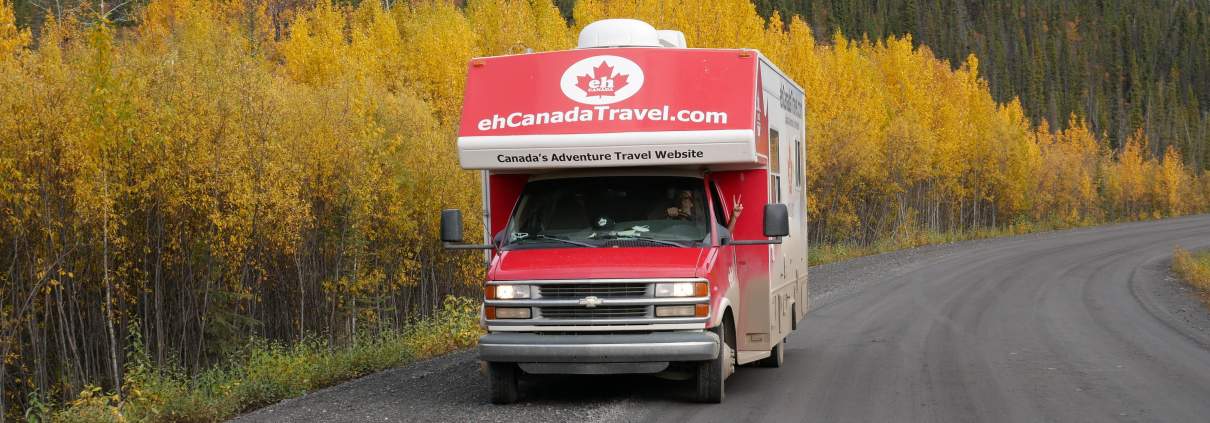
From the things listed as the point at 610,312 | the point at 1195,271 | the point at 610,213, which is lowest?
the point at 1195,271

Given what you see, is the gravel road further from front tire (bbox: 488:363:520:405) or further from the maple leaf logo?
the maple leaf logo

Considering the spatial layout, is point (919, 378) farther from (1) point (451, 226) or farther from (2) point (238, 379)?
(2) point (238, 379)

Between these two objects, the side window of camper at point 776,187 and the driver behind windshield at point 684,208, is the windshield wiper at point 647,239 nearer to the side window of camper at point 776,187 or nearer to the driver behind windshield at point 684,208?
the driver behind windshield at point 684,208

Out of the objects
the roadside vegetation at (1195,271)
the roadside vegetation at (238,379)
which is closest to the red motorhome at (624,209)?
the roadside vegetation at (238,379)

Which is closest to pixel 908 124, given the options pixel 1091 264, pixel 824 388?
pixel 1091 264

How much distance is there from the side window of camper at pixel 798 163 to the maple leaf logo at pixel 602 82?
3600 mm

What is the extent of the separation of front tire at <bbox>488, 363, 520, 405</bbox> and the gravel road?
0.17 m

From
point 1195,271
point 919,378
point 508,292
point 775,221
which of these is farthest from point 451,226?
point 1195,271

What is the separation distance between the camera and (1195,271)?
964 inches

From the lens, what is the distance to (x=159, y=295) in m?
13.4

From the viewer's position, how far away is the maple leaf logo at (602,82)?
9625mm

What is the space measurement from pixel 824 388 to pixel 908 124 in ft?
120

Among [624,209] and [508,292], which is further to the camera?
[624,209]

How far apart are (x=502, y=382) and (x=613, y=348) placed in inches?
49.4
